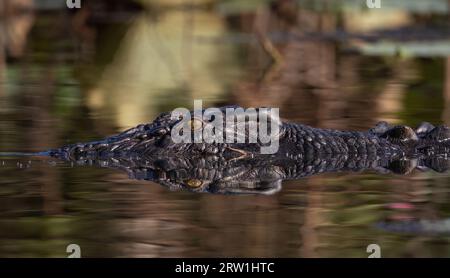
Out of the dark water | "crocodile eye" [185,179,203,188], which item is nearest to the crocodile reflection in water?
"crocodile eye" [185,179,203,188]

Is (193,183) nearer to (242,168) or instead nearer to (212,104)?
(242,168)

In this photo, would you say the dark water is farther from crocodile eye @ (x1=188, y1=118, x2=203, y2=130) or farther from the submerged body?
crocodile eye @ (x1=188, y1=118, x2=203, y2=130)

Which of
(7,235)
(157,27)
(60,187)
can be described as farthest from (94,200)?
(157,27)

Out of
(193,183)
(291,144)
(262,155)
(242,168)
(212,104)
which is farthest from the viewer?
(212,104)

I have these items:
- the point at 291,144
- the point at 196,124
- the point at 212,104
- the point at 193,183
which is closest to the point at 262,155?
the point at 291,144

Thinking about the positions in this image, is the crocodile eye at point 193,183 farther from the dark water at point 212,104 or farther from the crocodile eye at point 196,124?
the crocodile eye at point 196,124

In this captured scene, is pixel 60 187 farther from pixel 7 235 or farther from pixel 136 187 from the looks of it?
pixel 7 235
